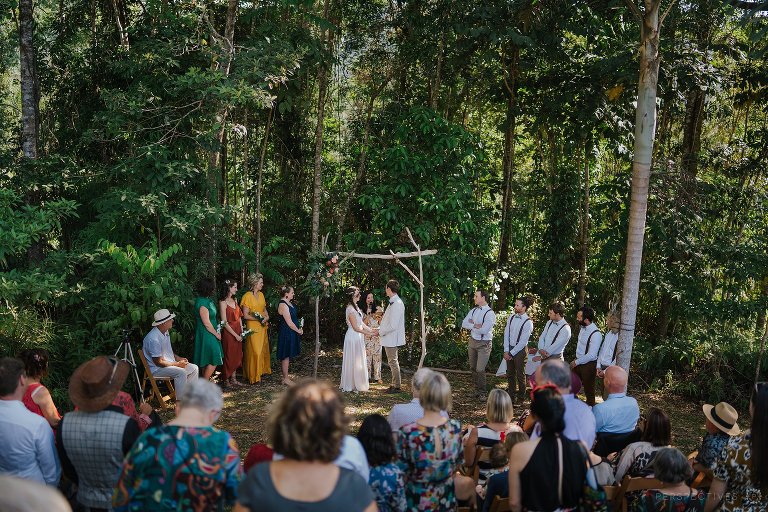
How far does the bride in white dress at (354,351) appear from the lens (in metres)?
9.03

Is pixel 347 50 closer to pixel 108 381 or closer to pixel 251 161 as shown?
pixel 251 161

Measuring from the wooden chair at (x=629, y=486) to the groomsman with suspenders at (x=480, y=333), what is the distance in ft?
14.4

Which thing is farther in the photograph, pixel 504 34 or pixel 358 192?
pixel 358 192

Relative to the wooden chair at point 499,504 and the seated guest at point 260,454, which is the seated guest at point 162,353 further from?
the wooden chair at point 499,504

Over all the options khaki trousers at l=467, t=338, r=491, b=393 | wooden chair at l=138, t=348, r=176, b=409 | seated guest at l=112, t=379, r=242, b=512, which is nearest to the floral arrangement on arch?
khaki trousers at l=467, t=338, r=491, b=393

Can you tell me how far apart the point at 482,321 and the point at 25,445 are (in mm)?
6091

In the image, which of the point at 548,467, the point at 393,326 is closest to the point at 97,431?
the point at 548,467

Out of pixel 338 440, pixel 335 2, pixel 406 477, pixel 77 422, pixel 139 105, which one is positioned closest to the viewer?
pixel 338 440

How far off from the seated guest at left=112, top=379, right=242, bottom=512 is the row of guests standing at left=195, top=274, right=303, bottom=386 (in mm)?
5764

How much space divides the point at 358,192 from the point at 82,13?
5057mm

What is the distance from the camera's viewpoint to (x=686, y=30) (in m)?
9.92

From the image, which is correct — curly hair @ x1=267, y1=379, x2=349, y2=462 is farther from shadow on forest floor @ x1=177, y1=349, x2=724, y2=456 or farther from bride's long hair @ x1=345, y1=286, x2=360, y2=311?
bride's long hair @ x1=345, y1=286, x2=360, y2=311

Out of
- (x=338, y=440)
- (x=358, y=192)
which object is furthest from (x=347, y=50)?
(x=338, y=440)

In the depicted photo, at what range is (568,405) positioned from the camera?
4.27 metres
